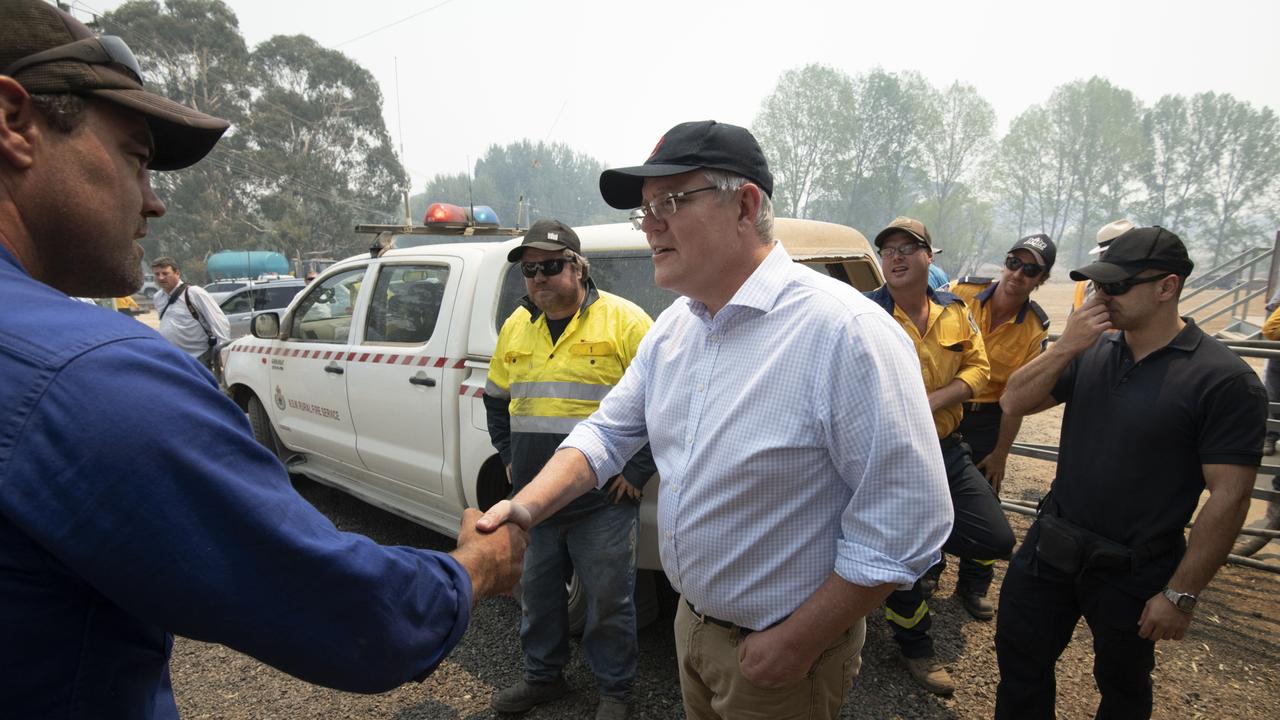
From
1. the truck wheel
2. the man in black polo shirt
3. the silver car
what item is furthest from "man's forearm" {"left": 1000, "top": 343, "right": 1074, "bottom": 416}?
the silver car

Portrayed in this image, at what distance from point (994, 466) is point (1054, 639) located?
1443 millimetres

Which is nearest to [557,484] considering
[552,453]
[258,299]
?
[552,453]

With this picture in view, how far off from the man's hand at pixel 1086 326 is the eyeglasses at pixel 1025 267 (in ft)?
4.80

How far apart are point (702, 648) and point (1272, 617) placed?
3.86 metres

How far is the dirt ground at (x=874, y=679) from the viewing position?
277cm

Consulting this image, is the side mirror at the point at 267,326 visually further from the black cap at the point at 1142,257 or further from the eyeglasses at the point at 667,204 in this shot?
the black cap at the point at 1142,257

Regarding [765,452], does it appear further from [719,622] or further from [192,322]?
[192,322]

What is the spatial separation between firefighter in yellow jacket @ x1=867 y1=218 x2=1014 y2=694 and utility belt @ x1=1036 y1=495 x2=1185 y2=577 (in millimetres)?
743

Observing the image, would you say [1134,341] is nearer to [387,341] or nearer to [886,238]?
[886,238]

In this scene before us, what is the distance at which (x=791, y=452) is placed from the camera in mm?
1350

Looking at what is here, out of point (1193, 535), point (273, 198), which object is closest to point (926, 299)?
point (1193, 535)

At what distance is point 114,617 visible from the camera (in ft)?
2.72

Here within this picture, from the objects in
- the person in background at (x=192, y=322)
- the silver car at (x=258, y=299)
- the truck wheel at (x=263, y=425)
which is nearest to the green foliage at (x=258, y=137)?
the silver car at (x=258, y=299)

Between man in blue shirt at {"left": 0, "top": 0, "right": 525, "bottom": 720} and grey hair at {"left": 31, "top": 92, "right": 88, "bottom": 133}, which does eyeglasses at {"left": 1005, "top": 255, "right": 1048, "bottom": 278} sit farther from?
grey hair at {"left": 31, "top": 92, "right": 88, "bottom": 133}
